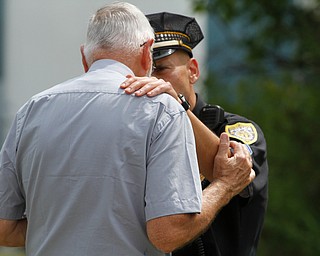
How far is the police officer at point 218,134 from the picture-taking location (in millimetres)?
4004

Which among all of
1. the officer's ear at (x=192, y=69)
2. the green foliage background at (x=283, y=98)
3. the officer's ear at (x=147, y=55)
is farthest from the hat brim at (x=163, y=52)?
the green foliage background at (x=283, y=98)

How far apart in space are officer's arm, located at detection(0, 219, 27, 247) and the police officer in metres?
0.72

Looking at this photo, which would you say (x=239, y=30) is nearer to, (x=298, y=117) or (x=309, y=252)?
(x=298, y=117)

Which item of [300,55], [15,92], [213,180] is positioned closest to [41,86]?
[15,92]

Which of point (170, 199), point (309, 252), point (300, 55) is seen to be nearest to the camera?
point (170, 199)

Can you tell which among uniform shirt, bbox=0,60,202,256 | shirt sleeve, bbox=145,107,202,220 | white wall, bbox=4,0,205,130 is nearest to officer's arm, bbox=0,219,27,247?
uniform shirt, bbox=0,60,202,256

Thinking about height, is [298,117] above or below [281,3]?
below

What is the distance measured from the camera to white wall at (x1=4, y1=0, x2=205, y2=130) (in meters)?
11.6

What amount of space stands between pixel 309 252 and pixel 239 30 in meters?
3.05

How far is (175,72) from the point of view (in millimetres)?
4254

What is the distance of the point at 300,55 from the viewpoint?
1118cm

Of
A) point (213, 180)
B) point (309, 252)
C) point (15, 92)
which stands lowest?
point (309, 252)

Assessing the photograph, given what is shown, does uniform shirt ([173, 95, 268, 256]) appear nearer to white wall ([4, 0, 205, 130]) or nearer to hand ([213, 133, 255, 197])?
hand ([213, 133, 255, 197])

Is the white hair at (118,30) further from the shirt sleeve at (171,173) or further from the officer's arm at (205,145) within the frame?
the officer's arm at (205,145)
